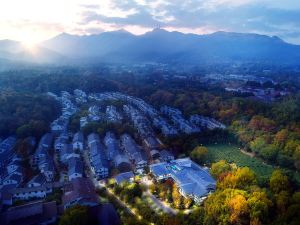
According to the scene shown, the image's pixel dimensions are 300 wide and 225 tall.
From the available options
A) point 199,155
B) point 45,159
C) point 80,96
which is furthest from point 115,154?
point 80,96

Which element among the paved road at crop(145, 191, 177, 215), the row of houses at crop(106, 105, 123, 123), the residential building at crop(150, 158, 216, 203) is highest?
the row of houses at crop(106, 105, 123, 123)

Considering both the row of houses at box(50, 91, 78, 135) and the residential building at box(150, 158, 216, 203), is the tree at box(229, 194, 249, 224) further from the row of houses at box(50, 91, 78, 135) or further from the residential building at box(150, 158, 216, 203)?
the row of houses at box(50, 91, 78, 135)

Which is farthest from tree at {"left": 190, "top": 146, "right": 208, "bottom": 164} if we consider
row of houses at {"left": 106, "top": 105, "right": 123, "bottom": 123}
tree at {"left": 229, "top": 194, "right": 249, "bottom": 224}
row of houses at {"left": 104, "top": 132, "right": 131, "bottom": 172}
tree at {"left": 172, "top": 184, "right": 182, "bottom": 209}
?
row of houses at {"left": 106, "top": 105, "right": 123, "bottom": 123}

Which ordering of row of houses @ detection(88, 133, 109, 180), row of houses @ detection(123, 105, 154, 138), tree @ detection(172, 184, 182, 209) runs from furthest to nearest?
row of houses @ detection(123, 105, 154, 138) < row of houses @ detection(88, 133, 109, 180) < tree @ detection(172, 184, 182, 209)

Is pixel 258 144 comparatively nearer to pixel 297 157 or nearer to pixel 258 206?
pixel 297 157

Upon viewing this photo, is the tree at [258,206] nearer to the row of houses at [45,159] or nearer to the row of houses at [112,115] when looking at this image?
the row of houses at [45,159]

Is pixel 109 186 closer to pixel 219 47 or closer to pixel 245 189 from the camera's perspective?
pixel 245 189

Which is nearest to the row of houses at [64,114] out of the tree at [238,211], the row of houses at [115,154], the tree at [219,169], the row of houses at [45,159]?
the row of houses at [45,159]
